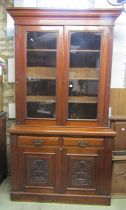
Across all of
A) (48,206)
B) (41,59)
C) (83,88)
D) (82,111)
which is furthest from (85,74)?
(48,206)

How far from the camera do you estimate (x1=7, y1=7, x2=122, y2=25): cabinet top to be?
8.01 feet

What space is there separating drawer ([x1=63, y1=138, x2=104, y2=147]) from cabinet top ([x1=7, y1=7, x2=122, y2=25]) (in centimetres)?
128

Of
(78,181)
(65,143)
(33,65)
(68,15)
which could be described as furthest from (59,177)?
(68,15)

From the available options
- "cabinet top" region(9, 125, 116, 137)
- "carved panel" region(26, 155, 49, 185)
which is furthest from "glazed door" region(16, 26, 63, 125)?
"carved panel" region(26, 155, 49, 185)

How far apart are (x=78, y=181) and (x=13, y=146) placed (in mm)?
858

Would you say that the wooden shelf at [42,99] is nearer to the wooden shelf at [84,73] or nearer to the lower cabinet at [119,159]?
the wooden shelf at [84,73]

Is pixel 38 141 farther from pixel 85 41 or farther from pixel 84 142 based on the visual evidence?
pixel 85 41

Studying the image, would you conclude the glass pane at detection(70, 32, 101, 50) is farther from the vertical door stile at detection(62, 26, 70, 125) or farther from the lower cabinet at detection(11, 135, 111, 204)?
the lower cabinet at detection(11, 135, 111, 204)

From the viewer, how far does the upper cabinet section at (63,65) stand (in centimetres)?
251

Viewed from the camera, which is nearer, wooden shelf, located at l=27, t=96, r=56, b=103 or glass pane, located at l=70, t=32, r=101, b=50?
glass pane, located at l=70, t=32, r=101, b=50

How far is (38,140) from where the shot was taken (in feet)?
8.68

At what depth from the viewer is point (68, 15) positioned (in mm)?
2473

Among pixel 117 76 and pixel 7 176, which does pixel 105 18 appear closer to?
pixel 117 76

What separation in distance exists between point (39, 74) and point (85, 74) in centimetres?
54
